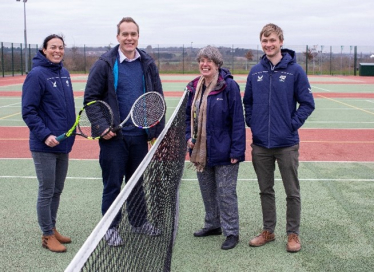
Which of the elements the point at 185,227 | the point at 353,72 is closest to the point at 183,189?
the point at 185,227

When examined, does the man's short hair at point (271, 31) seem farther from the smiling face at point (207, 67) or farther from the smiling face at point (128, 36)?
the smiling face at point (128, 36)

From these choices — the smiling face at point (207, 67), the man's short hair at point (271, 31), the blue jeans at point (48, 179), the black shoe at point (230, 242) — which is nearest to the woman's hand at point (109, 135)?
the blue jeans at point (48, 179)

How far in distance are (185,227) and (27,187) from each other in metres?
2.72

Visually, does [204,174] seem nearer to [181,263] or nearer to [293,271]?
[181,263]

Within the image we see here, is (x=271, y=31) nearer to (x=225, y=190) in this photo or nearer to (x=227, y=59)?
(x=225, y=190)

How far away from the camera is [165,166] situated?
201 inches

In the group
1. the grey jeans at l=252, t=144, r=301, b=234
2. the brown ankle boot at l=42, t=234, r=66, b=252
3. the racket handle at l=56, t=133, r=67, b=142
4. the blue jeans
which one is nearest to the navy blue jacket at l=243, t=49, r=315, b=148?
the grey jeans at l=252, t=144, r=301, b=234

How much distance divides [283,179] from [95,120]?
1.79 meters

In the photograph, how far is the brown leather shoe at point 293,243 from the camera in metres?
4.78

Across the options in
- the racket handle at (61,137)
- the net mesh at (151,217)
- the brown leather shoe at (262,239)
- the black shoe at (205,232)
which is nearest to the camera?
the net mesh at (151,217)

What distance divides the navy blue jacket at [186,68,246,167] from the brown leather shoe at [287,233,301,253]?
2.85ft

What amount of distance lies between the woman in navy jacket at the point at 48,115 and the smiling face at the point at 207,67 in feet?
4.11

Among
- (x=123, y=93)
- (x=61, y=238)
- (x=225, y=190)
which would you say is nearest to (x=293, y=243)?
(x=225, y=190)

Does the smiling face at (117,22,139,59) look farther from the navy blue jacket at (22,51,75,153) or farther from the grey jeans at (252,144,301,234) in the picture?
the grey jeans at (252,144,301,234)
